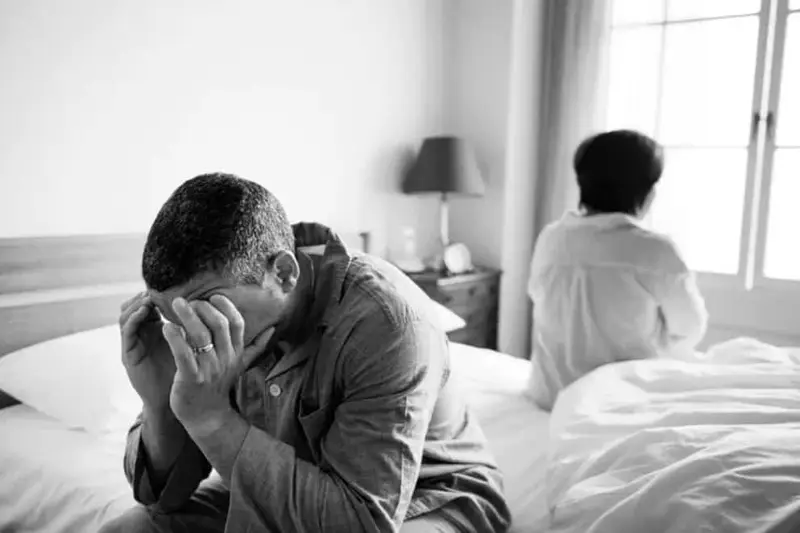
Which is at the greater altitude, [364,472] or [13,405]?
[364,472]

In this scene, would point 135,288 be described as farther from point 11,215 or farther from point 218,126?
point 218,126

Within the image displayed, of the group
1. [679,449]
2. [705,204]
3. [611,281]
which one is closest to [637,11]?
[705,204]

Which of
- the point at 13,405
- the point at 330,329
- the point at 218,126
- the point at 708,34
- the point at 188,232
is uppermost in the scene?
the point at 708,34

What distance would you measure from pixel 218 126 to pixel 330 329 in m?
1.58

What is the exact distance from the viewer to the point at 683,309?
5.68ft

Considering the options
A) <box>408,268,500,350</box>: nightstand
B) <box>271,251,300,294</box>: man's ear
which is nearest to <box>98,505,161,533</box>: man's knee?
<box>271,251,300,294</box>: man's ear

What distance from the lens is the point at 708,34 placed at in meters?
2.96

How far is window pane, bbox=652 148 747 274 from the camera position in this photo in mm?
2959

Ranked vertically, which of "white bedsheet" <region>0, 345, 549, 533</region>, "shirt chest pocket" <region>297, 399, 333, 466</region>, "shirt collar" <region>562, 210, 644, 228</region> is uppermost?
"shirt collar" <region>562, 210, 644, 228</region>

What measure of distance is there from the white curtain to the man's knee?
2455mm

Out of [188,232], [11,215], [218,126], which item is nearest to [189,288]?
[188,232]

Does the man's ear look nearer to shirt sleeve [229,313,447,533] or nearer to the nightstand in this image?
shirt sleeve [229,313,447,533]

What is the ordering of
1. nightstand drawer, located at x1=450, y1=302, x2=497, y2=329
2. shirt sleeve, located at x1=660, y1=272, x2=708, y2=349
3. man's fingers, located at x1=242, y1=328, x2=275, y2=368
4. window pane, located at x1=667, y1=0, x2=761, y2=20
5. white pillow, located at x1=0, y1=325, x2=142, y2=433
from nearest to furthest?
man's fingers, located at x1=242, y1=328, x2=275, y2=368 < white pillow, located at x1=0, y1=325, x2=142, y2=433 < shirt sleeve, located at x1=660, y1=272, x2=708, y2=349 < window pane, located at x1=667, y1=0, x2=761, y2=20 < nightstand drawer, located at x1=450, y1=302, x2=497, y2=329

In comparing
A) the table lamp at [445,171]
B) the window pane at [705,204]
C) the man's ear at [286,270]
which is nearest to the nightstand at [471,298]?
the table lamp at [445,171]
